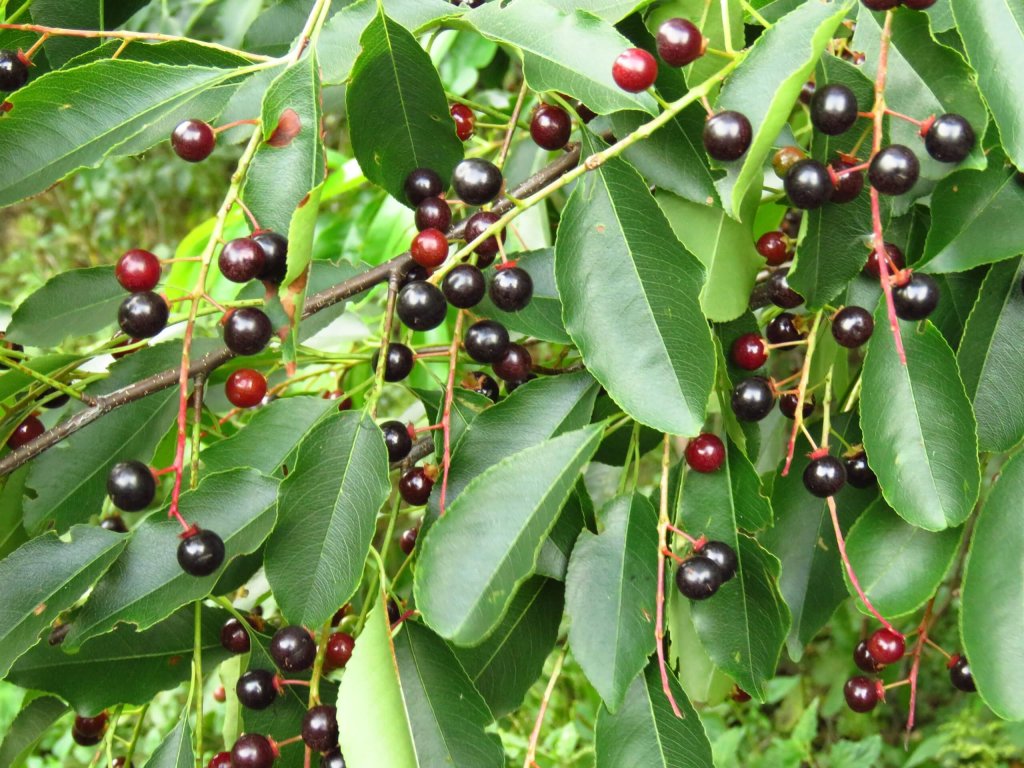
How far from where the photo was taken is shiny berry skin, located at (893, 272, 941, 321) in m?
0.69

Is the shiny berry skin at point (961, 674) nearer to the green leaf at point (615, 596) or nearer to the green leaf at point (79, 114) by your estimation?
the green leaf at point (615, 596)

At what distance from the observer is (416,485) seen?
0.85 m

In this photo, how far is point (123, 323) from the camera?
74cm

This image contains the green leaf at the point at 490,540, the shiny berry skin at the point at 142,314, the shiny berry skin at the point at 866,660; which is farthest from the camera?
the shiny berry skin at the point at 866,660

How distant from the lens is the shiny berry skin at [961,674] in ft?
3.04

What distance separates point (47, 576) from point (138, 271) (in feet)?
0.81

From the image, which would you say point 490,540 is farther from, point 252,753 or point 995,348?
point 995,348

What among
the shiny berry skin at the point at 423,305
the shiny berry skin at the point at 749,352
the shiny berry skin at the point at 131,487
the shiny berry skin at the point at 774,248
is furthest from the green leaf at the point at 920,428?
the shiny berry skin at the point at 131,487

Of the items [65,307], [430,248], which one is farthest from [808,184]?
[65,307]

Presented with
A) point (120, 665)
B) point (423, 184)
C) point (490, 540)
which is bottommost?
point (120, 665)

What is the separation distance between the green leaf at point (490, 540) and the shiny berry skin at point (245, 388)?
0.29m

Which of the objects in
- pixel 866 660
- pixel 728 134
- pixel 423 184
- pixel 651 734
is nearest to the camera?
pixel 728 134

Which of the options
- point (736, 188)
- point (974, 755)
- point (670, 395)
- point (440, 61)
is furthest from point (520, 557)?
point (974, 755)

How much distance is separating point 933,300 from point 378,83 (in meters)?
0.46
